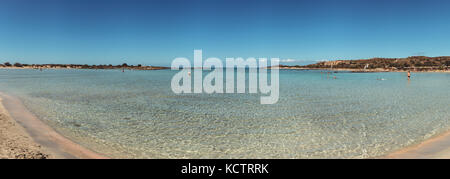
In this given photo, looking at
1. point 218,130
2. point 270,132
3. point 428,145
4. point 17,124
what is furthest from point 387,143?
point 17,124

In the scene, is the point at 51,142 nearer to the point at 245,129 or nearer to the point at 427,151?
the point at 245,129

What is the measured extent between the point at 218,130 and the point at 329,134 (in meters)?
4.54

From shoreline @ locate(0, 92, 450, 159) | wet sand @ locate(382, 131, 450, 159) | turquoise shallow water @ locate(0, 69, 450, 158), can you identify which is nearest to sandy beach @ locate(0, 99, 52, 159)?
shoreline @ locate(0, 92, 450, 159)

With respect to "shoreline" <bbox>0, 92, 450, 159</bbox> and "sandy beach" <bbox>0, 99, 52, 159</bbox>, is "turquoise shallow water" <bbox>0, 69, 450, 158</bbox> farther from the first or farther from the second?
"sandy beach" <bbox>0, 99, 52, 159</bbox>

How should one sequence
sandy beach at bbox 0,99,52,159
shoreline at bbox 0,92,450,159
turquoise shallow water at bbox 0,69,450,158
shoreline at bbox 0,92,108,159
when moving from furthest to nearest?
turquoise shallow water at bbox 0,69,450,158
shoreline at bbox 0,92,108,159
shoreline at bbox 0,92,450,159
sandy beach at bbox 0,99,52,159

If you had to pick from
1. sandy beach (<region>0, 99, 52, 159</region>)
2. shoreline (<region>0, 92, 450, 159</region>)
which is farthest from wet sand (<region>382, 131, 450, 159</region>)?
sandy beach (<region>0, 99, 52, 159</region>)

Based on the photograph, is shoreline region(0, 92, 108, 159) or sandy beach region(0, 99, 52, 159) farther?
shoreline region(0, 92, 108, 159)

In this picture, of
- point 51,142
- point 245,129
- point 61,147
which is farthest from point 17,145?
point 245,129

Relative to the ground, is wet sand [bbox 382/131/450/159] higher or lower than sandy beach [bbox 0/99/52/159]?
lower

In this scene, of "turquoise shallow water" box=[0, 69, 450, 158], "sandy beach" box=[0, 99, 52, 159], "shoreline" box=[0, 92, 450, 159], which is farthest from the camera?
"turquoise shallow water" box=[0, 69, 450, 158]

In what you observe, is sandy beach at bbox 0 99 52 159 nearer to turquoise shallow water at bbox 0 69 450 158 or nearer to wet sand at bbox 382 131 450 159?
turquoise shallow water at bbox 0 69 450 158

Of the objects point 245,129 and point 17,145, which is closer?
point 17,145

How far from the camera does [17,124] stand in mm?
10336
